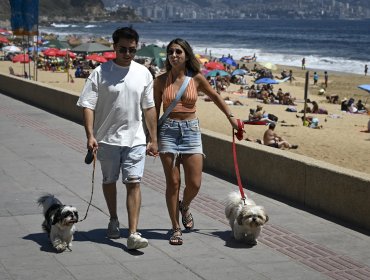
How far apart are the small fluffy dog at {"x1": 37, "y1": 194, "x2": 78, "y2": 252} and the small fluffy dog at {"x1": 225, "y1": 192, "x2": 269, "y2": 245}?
1260 millimetres

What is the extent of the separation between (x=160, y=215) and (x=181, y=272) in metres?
1.66

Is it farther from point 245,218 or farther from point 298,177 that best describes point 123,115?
point 298,177

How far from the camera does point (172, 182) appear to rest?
225 inches

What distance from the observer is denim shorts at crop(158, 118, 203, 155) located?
5672 millimetres

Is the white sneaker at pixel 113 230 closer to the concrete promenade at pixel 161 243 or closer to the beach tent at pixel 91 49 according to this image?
the concrete promenade at pixel 161 243

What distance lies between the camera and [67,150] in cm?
997

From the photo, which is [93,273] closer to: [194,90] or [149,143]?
[149,143]

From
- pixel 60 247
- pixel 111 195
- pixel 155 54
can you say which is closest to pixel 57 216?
pixel 60 247

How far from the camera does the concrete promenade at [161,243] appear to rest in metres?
4.99

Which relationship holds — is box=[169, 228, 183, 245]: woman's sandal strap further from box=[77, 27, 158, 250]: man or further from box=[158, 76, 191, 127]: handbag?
box=[158, 76, 191, 127]: handbag

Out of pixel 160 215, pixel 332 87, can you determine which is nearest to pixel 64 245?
pixel 160 215

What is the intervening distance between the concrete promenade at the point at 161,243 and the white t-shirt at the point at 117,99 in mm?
864

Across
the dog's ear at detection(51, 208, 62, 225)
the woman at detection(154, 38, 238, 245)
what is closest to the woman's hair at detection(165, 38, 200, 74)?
the woman at detection(154, 38, 238, 245)

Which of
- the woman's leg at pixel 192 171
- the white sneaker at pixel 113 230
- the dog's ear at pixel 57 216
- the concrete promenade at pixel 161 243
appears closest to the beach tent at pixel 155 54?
the concrete promenade at pixel 161 243
